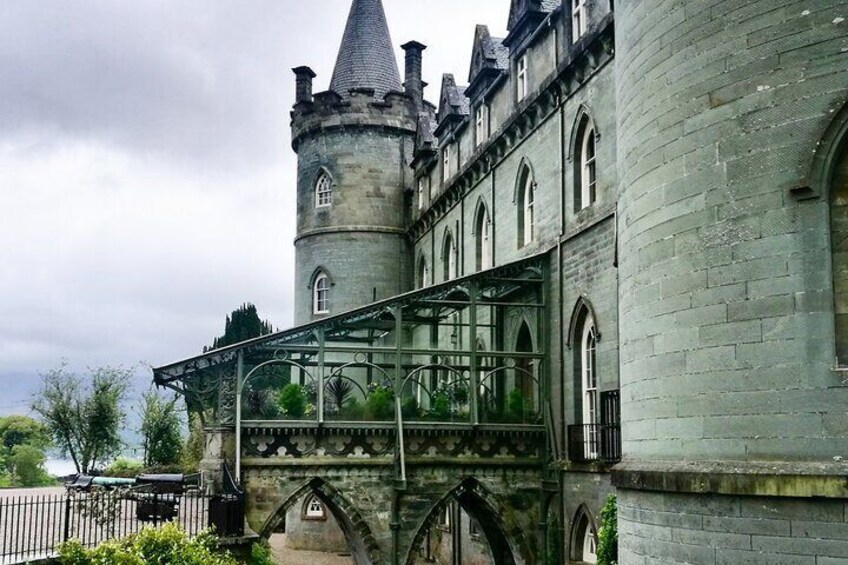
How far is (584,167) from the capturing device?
21.9m

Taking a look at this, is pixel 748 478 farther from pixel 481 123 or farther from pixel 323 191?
pixel 323 191

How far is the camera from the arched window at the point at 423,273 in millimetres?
36612

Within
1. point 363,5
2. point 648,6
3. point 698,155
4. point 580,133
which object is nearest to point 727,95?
point 698,155

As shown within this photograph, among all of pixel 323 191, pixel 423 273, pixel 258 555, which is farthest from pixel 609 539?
pixel 323 191

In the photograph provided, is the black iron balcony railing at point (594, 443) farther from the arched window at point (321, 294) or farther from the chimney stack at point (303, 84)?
the chimney stack at point (303, 84)

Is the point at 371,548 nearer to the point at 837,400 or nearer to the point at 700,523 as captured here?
the point at 700,523

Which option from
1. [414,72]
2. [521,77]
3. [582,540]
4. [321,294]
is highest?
[414,72]

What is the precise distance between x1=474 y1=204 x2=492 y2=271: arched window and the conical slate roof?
10.1 m

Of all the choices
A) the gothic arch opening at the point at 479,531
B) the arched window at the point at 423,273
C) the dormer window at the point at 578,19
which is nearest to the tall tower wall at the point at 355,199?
the arched window at the point at 423,273

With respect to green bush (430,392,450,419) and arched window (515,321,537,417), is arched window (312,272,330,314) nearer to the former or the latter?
arched window (515,321,537,417)

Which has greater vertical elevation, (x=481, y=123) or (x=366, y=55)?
(x=366, y=55)

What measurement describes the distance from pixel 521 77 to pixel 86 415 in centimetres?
3390

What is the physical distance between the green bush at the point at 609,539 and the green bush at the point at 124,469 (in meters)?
29.3

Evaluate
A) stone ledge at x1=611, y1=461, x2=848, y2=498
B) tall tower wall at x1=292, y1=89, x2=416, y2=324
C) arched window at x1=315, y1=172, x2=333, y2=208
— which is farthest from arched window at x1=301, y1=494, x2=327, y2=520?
stone ledge at x1=611, y1=461, x2=848, y2=498
